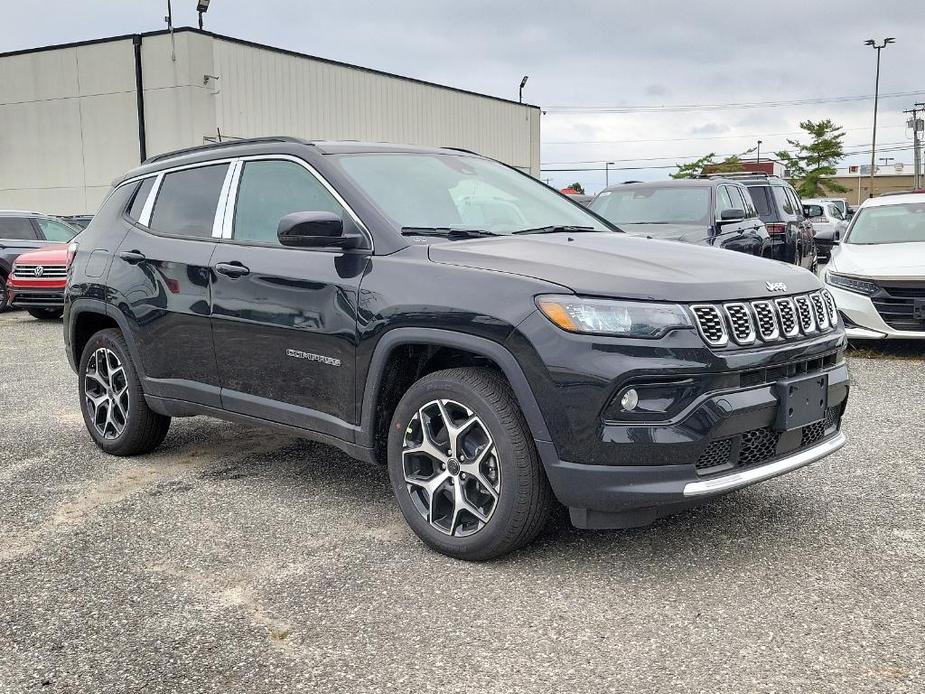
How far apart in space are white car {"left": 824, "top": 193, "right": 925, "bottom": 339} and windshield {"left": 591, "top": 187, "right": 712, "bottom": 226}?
1.63m

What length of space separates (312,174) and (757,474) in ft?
7.67

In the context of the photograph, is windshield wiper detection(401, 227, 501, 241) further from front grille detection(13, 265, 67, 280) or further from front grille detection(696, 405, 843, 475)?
front grille detection(13, 265, 67, 280)

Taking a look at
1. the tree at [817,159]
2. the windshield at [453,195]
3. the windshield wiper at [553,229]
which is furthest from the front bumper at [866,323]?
the tree at [817,159]

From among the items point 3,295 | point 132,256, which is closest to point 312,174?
point 132,256

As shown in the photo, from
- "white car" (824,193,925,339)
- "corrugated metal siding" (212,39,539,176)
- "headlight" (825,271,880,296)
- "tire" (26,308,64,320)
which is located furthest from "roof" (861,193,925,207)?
"corrugated metal siding" (212,39,539,176)

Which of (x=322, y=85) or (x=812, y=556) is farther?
(x=322, y=85)

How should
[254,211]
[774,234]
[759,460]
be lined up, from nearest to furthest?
[759,460], [254,211], [774,234]

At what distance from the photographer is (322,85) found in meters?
28.8

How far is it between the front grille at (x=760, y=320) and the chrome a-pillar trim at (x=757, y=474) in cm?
47

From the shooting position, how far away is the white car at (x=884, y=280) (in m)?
8.24

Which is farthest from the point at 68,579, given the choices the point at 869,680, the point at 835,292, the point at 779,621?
the point at 835,292

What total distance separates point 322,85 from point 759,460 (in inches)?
1074

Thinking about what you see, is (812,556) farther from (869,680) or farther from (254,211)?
(254,211)

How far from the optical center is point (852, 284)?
340 inches
